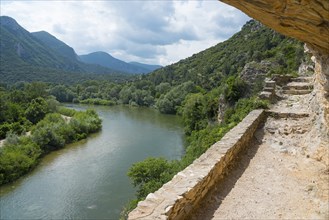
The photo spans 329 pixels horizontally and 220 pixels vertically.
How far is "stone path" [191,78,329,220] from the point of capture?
15.3ft

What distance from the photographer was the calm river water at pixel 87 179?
19.9 meters

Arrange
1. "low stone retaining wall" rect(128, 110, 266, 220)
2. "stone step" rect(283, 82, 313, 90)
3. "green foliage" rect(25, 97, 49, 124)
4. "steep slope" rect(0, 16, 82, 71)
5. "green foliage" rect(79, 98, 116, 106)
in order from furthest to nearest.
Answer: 1. "steep slope" rect(0, 16, 82, 71)
2. "green foliage" rect(79, 98, 116, 106)
3. "green foliage" rect(25, 97, 49, 124)
4. "stone step" rect(283, 82, 313, 90)
5. "low stone retaining wall" rect(128, 110, 266, 220)

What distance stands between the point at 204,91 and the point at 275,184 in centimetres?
5534

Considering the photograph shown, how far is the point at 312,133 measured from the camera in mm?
7348

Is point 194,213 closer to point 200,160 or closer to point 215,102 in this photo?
point 200,160

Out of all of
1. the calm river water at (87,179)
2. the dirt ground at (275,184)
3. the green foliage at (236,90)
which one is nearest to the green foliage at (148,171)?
the calm river water at (87,179)

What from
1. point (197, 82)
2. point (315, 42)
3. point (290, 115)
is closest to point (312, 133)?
point (290, 115)

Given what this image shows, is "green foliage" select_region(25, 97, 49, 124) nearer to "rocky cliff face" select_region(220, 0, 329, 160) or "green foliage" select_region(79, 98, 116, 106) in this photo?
"green foliage" select_region(79, 98, 116, 106)

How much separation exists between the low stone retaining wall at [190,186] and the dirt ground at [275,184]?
19 centimetres

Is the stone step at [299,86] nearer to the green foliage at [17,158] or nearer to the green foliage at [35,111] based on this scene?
the green foliage at [17,158]

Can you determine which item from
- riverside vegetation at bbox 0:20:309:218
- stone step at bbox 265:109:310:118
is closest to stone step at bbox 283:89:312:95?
riverside vegetation at bbox 0:20:309:218

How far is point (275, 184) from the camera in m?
5.64

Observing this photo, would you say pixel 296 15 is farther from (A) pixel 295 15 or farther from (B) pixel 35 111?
(B) pixel 35 111

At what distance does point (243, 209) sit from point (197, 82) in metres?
66.1
